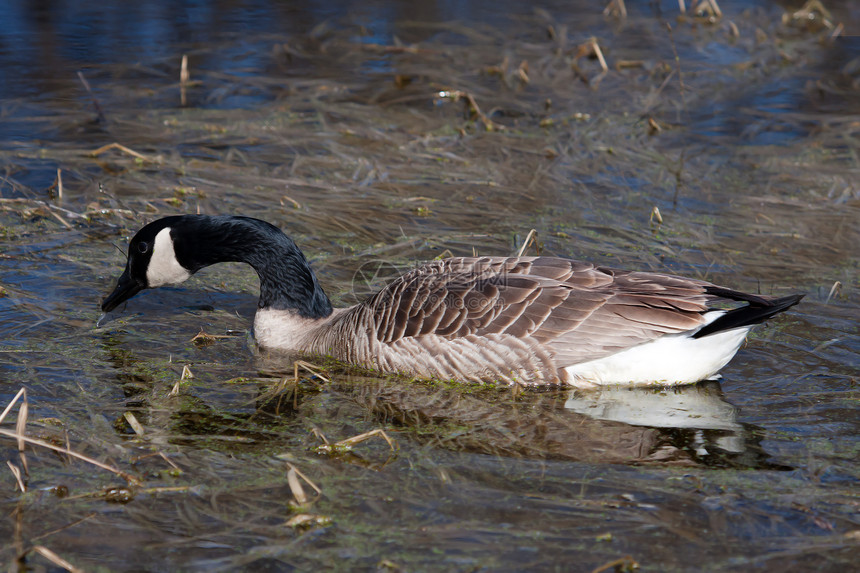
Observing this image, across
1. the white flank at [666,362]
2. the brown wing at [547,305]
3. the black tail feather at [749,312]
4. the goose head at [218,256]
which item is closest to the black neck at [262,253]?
the goose head at [218,256]

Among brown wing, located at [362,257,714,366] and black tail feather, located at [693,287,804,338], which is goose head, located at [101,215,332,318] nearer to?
brown wing, located at [362,257,714,366]

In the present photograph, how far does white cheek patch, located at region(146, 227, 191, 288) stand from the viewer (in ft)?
22.0

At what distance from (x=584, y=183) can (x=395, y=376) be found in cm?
389

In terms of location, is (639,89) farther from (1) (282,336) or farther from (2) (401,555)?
(2) (401,555)

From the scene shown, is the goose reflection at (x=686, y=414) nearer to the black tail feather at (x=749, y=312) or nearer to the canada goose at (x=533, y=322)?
the canada goose at (x=533, y=322)

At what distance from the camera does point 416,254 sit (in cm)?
800

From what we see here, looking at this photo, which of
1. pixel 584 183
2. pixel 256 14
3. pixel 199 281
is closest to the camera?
pixel 199 281

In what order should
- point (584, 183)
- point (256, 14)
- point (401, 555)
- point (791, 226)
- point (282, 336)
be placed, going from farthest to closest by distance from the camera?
point (256, 14) < point (584, 183) < point (791, 226) < point (282, 336) < point (401, 555)

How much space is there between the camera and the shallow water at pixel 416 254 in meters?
4.41

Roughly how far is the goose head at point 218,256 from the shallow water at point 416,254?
37 centimetres

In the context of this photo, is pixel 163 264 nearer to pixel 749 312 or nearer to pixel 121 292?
pixel 121 292

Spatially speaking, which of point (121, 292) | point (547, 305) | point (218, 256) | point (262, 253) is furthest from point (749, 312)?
point (121, 292)

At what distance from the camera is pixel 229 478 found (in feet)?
15.7

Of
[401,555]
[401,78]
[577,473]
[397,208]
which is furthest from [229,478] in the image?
[401,78]
